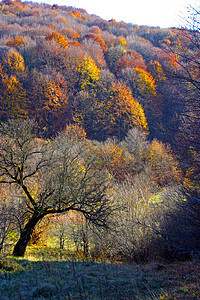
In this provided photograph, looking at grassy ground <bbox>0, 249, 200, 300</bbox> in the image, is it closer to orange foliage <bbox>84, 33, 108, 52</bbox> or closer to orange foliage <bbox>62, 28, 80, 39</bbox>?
orange foliage <bbox>84, 33, 108, 52</bbox>

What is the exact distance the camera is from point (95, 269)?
7926 mm

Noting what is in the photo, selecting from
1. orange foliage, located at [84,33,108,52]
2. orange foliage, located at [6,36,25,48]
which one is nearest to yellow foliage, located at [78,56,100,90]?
orange foliage, located at [6,36,25,48]

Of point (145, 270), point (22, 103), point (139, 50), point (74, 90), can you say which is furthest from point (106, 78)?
point (145, 270)

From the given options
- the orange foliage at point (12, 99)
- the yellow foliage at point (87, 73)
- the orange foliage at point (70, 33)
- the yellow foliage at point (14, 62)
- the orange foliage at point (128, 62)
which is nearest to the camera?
the orange foliage at point (12, 99)

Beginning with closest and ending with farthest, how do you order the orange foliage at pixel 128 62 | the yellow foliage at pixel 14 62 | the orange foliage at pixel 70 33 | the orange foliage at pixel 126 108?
the orange foliage at pixel 126 108, the yellow foliage at pixel 14 62, the orange foliage at pixel 128 62, the orange foliage at pixel 70 33

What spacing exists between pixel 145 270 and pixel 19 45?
4494 centimetres

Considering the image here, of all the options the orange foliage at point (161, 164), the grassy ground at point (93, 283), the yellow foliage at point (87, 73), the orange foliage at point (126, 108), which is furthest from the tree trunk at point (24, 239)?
the yellow foliage at point (87, 73)

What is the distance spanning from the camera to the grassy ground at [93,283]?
5305 mm

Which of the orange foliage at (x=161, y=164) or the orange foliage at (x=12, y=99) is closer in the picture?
the orange foliage at (x=161, y=164)

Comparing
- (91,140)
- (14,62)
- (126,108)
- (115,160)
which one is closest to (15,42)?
(14,62)

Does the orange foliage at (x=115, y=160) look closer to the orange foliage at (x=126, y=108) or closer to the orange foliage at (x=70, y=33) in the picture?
the orange foliage at (x=126, y=108)

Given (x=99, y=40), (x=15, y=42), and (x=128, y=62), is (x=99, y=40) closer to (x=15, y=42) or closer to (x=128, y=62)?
(x=128, y=62)

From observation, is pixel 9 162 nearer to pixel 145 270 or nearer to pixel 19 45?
pixel 145 270

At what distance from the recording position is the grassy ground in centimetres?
530
